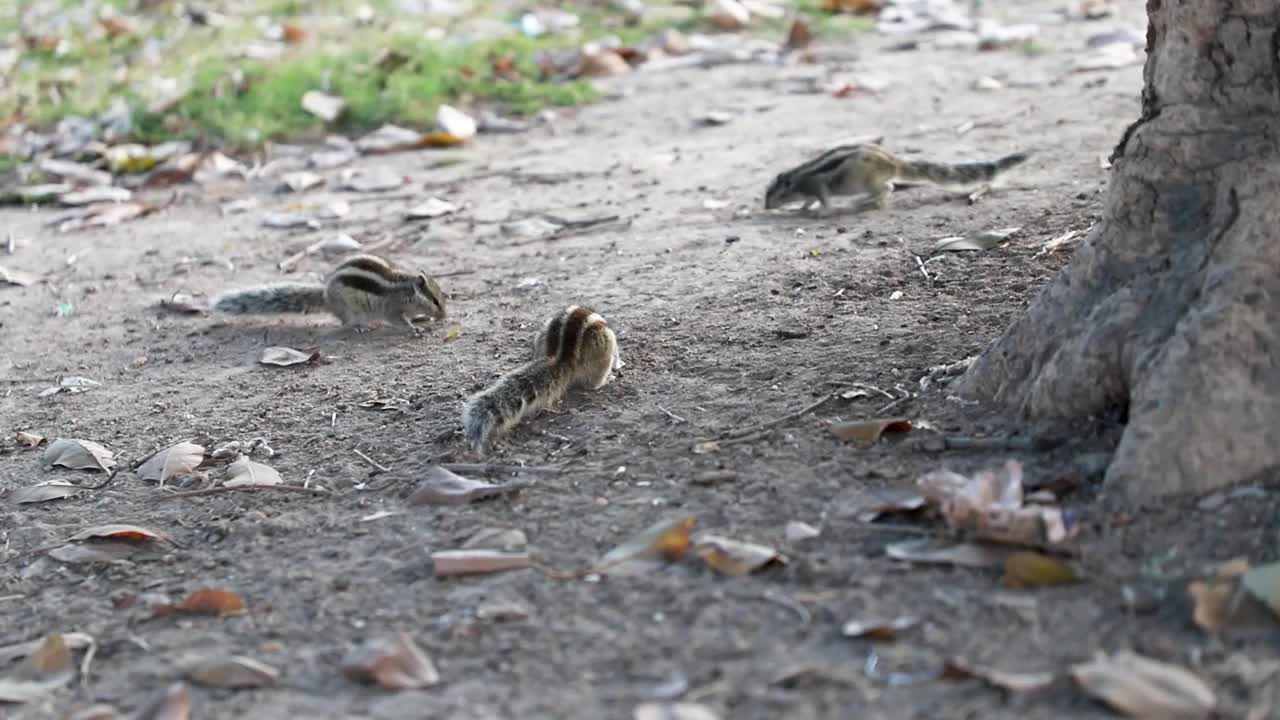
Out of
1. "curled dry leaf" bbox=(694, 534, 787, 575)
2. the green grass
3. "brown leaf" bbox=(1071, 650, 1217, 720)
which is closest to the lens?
"brown leaf" bbox=(1071, 650, 1217, 720)

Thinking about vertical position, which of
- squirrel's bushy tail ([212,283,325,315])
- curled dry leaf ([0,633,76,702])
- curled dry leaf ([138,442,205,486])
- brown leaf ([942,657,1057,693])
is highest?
brown leaf ([942,657,1057,693])

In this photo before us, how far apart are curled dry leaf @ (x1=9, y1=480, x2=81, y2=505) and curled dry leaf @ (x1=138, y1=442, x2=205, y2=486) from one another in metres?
0.20

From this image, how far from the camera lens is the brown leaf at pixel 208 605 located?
147 inches

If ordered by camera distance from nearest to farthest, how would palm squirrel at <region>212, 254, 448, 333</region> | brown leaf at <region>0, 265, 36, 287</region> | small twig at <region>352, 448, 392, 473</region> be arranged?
1. small twig at <region>352, 448, 392, 473</region>
2. palm squirrel at <region>212, 254, 448, 333</region>
3. brown leaf at <region>0, 265, 36, 287</region>

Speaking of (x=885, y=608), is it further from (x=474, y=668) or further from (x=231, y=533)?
(x=231, y=533)

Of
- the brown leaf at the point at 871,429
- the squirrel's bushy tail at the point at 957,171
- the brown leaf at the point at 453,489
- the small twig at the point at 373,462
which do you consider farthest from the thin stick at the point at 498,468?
the squirrel's bushy tail at the point at 957,171

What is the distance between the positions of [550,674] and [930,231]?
367 cm

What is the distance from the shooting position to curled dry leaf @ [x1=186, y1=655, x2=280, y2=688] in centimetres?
335

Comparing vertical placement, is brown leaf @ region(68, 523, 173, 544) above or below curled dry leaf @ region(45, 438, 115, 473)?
above

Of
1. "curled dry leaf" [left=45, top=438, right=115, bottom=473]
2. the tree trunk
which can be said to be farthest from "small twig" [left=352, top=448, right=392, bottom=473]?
the tree trunk

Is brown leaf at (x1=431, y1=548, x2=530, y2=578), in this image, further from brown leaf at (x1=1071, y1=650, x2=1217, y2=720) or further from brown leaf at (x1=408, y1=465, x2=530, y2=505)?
brown leaf at (x1=1071, y1=650, x2=1217, y2=720)

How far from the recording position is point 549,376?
15.8 feet

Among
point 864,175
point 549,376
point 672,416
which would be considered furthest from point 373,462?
point 864,175

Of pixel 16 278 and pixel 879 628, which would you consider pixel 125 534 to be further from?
pixel 16 278
